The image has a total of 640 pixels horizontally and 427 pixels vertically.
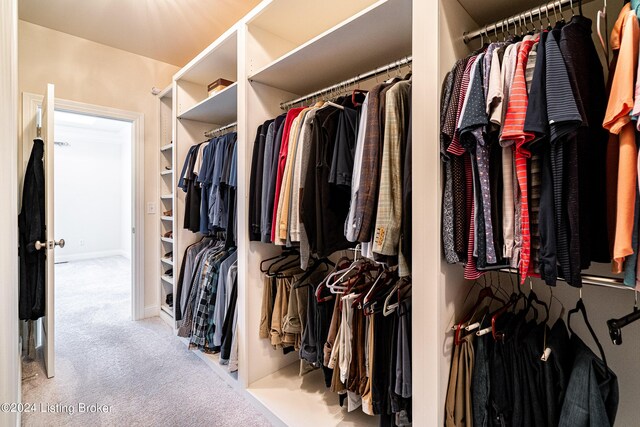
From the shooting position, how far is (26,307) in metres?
2.09

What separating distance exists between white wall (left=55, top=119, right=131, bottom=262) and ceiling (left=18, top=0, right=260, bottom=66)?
153 inches

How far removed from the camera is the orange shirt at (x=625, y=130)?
687 millimetres

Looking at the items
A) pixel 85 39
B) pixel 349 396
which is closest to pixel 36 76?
pixel 85 39

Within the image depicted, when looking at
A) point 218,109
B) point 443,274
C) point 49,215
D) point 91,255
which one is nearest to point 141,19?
point 218,109

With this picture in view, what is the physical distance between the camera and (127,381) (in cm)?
196

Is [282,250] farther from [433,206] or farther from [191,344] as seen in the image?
[433,206]

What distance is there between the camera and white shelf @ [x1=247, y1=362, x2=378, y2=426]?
156 cm

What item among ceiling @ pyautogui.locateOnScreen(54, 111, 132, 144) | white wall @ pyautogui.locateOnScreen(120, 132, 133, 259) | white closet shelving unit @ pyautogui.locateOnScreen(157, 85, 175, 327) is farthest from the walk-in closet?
white wall @ pyautogui.locateOnScreen(120, 132, 133, 259)

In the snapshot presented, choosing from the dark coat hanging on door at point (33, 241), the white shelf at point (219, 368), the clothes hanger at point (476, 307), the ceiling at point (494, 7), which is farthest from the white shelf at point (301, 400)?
the ceiling at point (494, 7)

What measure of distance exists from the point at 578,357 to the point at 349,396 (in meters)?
0.96

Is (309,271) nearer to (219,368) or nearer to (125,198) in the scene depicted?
(219,368)

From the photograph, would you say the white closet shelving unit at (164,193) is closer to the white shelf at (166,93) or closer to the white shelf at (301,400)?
the white shelf at (166,93)

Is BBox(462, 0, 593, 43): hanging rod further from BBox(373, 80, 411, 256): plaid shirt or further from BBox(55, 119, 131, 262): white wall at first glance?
BBox(55, 119, 131, 262): white wall

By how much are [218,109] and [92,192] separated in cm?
602
